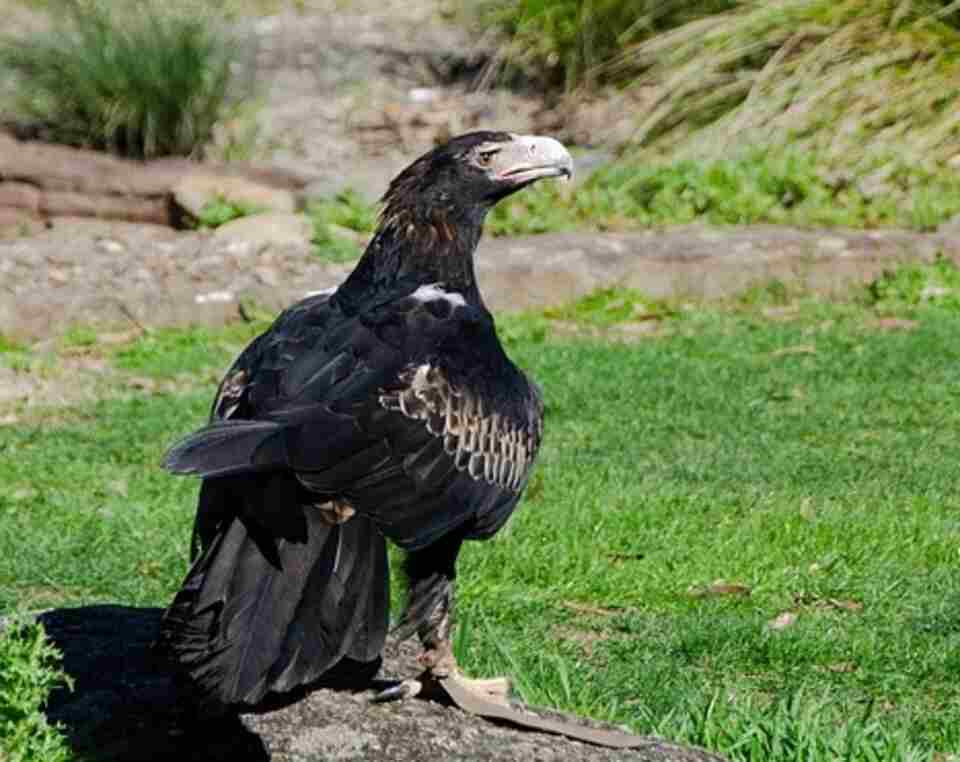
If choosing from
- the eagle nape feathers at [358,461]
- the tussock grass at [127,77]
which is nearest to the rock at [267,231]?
the tussock grass at [127,77]

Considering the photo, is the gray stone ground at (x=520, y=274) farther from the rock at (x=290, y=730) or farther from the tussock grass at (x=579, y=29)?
the rock at (x=290, y=730)

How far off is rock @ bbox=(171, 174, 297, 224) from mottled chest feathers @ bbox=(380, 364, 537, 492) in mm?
7485

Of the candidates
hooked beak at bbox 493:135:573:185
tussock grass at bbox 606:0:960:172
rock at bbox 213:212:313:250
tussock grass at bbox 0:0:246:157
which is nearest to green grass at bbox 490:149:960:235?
tussock grass at bbox 606:0:960:172

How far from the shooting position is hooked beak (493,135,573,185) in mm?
5656

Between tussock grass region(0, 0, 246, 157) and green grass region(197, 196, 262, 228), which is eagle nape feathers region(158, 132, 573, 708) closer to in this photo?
green grass region(197, 196, 262, 228)

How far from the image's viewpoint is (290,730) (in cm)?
484

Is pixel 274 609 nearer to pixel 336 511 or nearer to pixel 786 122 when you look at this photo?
pixel 336 511

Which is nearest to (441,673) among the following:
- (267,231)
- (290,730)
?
(290,730)

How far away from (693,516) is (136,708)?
2.90 meters

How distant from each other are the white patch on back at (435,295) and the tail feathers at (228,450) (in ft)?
3.01

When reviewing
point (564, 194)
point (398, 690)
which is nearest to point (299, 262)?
point (564, 194)

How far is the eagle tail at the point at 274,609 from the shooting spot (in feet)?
14.0

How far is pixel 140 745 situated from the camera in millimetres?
4805

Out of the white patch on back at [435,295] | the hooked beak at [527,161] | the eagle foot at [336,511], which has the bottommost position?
the eagle foot at [336,511]
